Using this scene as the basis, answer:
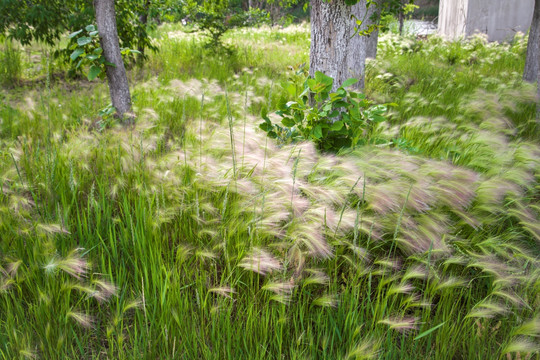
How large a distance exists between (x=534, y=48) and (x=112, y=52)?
466cm

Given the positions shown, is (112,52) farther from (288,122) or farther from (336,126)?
(336,126)

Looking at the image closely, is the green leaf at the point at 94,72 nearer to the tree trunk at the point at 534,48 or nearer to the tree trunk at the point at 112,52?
the tree trunk at the point at 112,52

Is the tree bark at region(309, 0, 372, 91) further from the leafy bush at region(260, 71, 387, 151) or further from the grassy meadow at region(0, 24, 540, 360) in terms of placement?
the grassy meadow at region(0, 24, 540, 360)

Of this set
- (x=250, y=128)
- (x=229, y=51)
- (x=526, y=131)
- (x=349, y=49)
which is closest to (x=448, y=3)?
(x=229, y=51)

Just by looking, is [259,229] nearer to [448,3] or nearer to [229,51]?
[229,51]

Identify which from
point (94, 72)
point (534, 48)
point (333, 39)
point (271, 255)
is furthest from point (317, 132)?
point (534, 48)

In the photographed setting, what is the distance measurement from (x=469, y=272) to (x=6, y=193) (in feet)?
7.76

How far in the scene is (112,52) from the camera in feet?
10.5

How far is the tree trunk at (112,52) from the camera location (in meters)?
3.06

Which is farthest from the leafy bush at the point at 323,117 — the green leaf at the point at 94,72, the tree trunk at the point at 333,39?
the green leaf at the point at 94,72

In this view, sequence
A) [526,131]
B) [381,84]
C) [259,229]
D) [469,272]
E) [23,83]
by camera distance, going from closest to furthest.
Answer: [259,229] < [469,272] < [526,131] < [381,84] < [23,83]

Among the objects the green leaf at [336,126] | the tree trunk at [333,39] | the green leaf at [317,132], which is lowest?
the green leaf at [317,132]

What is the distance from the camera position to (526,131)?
3.37 m

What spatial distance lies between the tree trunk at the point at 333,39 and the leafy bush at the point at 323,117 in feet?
1.20
